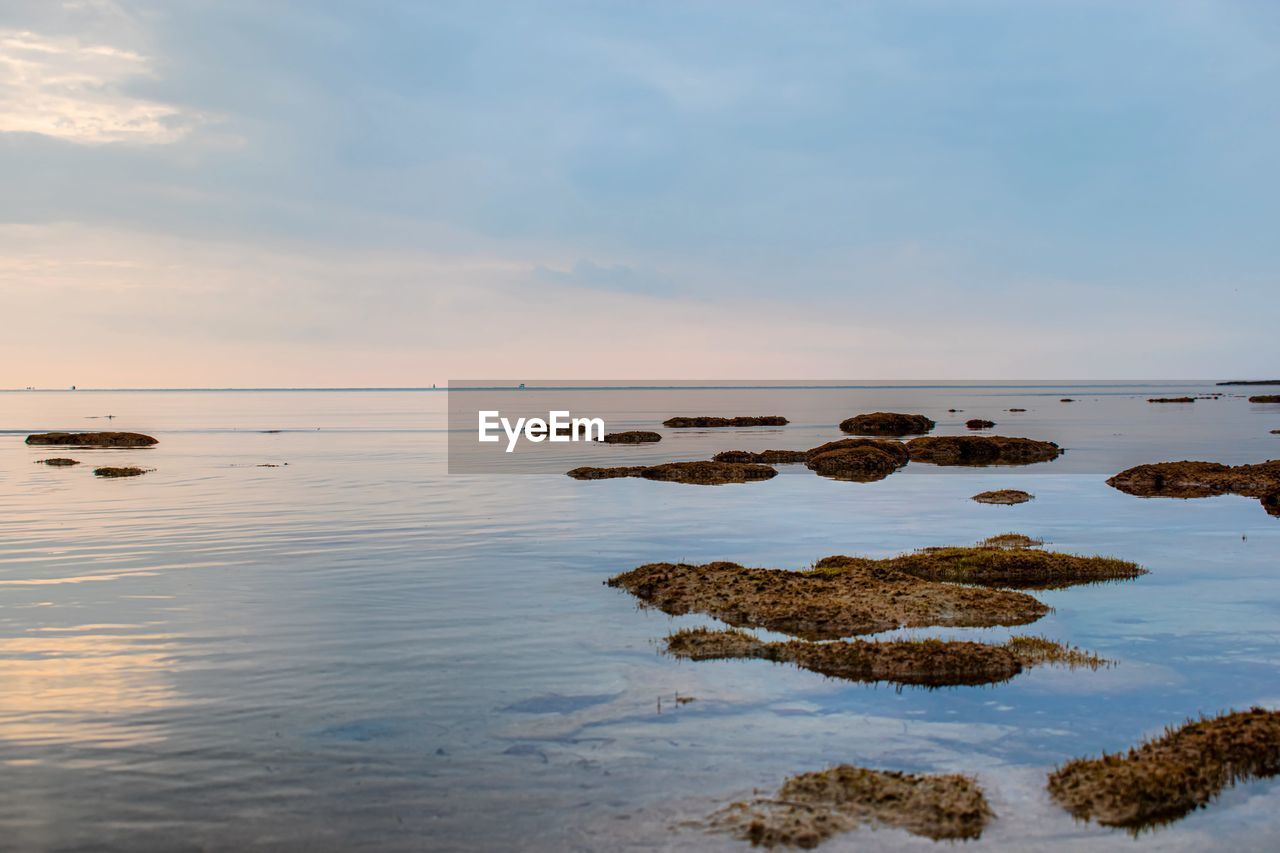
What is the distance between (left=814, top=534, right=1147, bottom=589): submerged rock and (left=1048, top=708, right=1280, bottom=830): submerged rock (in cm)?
1247

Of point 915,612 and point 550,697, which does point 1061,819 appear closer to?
point 550,697

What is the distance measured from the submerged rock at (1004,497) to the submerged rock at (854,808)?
119 ft

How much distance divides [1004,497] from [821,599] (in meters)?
28.0

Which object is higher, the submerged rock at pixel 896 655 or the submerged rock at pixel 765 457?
the submerged rock at pixel 765 457

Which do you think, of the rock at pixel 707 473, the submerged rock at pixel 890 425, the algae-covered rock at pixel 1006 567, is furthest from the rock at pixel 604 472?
the submerged rock at pixel 890 425

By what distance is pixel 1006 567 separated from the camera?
27.3 m

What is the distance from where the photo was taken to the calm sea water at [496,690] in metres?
11.4

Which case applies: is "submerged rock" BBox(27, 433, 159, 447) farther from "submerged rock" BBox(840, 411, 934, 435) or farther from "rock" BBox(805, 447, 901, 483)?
"submerged rock" BBox(840, 411, 934, 435)

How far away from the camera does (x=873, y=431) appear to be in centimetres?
11000

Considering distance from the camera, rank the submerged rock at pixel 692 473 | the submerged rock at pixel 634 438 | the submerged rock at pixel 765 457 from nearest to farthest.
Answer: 1. the submerged rock at pixel 692 473
2. the submerged rock at pixel 765 457
3. the submerged rock at pixel 634 438

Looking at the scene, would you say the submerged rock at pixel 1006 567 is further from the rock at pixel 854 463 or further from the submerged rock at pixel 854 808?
the rock at pixel 854 463

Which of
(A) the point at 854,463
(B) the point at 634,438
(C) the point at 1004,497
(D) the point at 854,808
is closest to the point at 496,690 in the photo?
(D) the point at 854,808

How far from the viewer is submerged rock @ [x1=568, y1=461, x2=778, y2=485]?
57.1 metres

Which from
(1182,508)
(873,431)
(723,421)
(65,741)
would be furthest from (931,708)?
(723,421)
